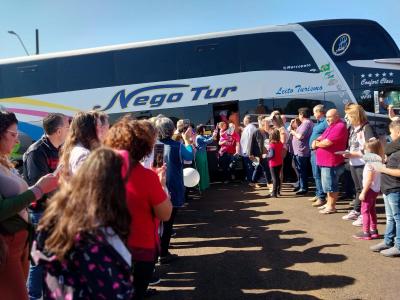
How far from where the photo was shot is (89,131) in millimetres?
3219

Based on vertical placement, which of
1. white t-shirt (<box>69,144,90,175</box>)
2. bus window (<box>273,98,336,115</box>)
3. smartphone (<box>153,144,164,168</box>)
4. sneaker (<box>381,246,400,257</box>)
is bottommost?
sneaker (<box>381,246,400,257</box>)

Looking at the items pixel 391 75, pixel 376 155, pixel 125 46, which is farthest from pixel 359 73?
pixel 125 46

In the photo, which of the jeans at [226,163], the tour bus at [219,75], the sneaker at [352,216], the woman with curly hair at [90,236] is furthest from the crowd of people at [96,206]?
the jeans at [226,163]

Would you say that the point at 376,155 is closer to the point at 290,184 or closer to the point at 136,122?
the point at 136,122

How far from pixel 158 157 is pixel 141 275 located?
1.77 meters

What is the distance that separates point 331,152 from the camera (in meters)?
6.59

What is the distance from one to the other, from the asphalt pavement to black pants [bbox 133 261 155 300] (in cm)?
125

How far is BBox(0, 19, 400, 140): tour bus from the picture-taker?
32.0 ft

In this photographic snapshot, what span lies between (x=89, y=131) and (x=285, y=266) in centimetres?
292

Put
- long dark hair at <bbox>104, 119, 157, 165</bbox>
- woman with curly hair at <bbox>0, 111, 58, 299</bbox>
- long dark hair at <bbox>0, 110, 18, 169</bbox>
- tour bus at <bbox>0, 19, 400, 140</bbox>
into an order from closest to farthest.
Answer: woman with curly hair at <bbox>0, 111, 58, 299</bbox> < long dark hair at <bbox>104, 119, 157, 165</bbox> < long dark hair at <bbox>0, 110, 18, 169</bbox> < tour bus at <bbox>0, 19, 400, 140</bbox>

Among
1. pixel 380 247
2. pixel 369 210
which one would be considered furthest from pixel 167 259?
pixel 369 210

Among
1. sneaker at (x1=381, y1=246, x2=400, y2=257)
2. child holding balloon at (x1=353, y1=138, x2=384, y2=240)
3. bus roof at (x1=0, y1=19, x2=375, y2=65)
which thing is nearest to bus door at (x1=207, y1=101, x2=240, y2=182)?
bus roof at (x1=0, y1=19, x2=375, y2=65)

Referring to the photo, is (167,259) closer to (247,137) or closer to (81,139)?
(81,139)

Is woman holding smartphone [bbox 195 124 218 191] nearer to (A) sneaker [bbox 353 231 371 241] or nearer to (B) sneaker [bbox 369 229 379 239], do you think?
(A) sneaker [bbox 353 231 371 241]
